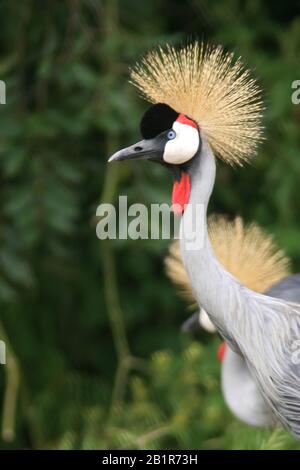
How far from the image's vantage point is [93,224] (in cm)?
231

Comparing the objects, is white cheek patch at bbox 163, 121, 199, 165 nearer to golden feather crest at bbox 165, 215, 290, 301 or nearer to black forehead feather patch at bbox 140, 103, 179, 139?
black forehead feather patch at bbox 140, 103, 179, 139

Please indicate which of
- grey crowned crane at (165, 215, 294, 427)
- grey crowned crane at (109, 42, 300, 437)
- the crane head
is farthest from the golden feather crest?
the crane head

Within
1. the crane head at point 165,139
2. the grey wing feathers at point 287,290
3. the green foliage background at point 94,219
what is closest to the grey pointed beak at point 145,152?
the crane head at point 165,139

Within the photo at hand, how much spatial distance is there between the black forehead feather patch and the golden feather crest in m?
0.35

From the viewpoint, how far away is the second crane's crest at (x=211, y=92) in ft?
4.53

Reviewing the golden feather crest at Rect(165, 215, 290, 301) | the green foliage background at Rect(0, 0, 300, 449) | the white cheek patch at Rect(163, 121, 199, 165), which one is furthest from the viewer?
the green foliage background at Rect(0, 0, 300, 449)

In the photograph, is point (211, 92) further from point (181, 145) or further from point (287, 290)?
point (287, 290)

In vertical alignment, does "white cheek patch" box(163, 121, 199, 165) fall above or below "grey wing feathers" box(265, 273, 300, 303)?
above

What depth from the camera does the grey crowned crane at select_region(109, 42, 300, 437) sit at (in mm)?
1323

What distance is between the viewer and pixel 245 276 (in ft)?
A: 5.36

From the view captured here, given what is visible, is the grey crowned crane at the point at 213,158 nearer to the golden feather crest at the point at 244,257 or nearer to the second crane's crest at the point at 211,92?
the second crane's crest at the point at 211,92

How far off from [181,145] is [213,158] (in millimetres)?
55

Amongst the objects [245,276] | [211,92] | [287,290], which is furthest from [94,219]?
[211,92]

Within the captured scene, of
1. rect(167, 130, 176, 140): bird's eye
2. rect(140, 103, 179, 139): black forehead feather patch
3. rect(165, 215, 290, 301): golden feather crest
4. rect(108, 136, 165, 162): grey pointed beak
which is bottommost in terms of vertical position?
rect(165, 215, 290, 301): golden feather crest
